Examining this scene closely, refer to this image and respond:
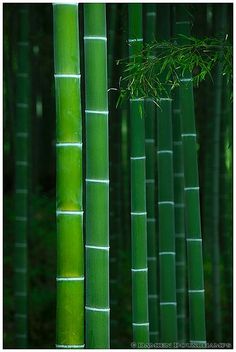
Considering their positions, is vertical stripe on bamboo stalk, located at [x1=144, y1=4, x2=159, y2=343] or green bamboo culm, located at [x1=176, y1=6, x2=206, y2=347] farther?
vertical stripe on bamboo stalk, located at [x1=144, y1=4, x2=159, y2=343]

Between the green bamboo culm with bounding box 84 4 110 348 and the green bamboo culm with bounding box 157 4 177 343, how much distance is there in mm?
809

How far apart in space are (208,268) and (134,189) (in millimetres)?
3716

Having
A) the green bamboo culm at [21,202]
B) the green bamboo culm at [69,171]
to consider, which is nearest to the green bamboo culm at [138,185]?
the green bamboo culm at [69,171]

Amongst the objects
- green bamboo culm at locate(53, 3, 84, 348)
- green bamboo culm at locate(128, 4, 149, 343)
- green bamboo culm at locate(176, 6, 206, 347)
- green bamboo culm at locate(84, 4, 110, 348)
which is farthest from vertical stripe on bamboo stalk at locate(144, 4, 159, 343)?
green bamboo culm at locate(53, 3, 84, 348)

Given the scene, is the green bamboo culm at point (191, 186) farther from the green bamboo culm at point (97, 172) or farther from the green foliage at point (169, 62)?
the green bamboo culm at point (97, 172)

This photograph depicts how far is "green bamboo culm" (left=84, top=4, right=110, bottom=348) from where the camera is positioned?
247cm

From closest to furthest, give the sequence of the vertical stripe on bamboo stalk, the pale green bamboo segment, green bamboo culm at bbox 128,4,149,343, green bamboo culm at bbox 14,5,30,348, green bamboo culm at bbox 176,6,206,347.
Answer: green bamboo culm at bbox 128,4,149,343 < green bamboo culm at bbox 176,6,206,347 < the vertical stripe on bamboo stalk < the pale green bamboo segment < green bamboo culm at bbox 14,5,30,348

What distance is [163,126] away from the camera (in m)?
3.30

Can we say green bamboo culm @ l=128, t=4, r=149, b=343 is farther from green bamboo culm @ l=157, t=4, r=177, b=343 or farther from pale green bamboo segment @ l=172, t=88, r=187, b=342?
pale green bamboo segment @ l=172, t=88, r=187, b=342

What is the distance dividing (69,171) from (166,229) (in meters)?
0.98

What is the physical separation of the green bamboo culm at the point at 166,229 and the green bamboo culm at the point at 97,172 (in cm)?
81

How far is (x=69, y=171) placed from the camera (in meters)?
2.40

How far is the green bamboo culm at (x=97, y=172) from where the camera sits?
247 centimetres

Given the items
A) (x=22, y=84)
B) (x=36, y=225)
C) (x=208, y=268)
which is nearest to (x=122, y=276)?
(x=208, y=268)
